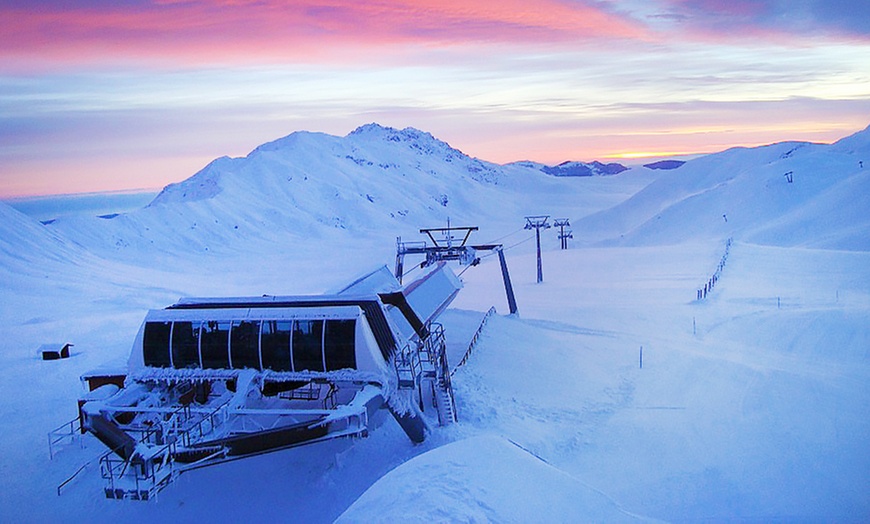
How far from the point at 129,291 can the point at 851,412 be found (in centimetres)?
3636

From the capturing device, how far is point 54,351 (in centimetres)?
2461

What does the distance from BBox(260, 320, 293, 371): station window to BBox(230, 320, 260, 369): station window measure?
16 centimetres

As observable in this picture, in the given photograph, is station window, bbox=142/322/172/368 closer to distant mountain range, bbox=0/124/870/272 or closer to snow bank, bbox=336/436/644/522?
snow bank, bbox=336/436/644/522

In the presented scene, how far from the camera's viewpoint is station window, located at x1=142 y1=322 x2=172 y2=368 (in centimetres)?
1428

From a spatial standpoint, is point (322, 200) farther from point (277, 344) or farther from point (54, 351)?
point (277, 344)

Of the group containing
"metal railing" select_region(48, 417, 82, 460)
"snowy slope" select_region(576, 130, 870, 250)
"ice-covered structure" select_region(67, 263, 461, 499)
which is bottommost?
"metal railing" select_region(48, 417, 82, 460)

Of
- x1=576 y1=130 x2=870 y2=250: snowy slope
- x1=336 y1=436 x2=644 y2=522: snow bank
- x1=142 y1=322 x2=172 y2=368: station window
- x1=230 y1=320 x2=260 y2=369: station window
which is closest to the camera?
x1=336 y1=436 x2=644 y2=522: snow bank

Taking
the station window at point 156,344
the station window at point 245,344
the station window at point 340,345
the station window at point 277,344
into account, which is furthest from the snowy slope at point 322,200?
the station window at point 340,345

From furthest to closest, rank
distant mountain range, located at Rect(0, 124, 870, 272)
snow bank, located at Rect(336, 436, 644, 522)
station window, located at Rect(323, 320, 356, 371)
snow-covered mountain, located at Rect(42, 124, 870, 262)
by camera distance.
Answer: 1. snow-covered mountain, located at Rect(42, 124, 870, 262)
2. distant mountain range, located at Rect(0, 124, 870, 272)
3. station window, located at Rect(323, 320, 356, 371)
4. snow bank, located at Rect(336, 436, 644, 522)

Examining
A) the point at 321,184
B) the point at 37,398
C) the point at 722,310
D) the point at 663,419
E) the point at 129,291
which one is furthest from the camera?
the point at 321,184

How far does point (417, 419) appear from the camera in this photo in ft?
47.0

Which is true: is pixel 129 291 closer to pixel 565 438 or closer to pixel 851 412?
pixel 565 438

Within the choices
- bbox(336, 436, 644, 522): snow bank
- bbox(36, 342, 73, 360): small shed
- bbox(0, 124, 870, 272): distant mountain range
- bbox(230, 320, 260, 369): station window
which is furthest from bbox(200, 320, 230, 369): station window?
bbox(0, 124, 870, 272): distant mountain range

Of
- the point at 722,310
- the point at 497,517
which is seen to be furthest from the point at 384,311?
the point at 722,310
